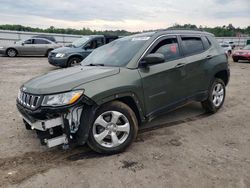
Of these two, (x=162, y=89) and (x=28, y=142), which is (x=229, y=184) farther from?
(x=28, y=142)

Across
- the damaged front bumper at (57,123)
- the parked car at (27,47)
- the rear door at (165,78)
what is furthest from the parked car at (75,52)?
the damaged front bumper at (57,123)

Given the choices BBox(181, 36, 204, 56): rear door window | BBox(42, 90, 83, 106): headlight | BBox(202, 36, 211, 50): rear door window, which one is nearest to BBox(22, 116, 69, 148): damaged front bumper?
BBox(42, 90, 83, 106): headlight

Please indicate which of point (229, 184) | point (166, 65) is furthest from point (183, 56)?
point (229, 184)

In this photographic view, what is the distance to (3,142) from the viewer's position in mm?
4066

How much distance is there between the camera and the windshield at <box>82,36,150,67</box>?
4.07 metres

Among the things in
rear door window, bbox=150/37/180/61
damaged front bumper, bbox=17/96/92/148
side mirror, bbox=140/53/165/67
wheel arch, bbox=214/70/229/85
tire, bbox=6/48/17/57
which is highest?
tire, bbox=6/48/17/57

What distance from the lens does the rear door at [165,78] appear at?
3.93 meters

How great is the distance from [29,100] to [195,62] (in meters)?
3.15

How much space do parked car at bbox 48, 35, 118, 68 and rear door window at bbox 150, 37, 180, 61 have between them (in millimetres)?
7149

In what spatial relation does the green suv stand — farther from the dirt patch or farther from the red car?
the red car

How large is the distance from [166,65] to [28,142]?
268cm

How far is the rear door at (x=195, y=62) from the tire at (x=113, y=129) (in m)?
1.60

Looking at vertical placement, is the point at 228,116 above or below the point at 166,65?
below

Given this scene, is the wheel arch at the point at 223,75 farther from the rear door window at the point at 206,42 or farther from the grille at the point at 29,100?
the grille at the point at 29,100
